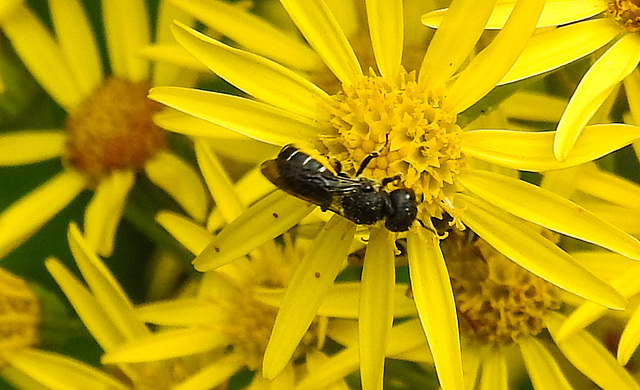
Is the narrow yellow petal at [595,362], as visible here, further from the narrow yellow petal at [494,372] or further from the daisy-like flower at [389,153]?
the daisy-like flower at [389,153]

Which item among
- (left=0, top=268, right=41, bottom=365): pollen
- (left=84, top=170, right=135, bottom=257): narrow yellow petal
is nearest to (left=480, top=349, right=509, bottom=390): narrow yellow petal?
(left=84, top=170, right=135, bottom=257): narrow yellow petal

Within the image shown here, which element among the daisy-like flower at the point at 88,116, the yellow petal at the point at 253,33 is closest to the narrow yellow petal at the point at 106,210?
the daisy-like flower at the point at 88,116

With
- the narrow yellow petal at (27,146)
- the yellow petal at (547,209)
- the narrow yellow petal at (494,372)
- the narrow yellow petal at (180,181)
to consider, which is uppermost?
the yellow petal at (547,209)

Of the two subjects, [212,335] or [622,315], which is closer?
[622,315]

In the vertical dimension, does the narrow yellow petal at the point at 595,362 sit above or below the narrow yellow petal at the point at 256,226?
below

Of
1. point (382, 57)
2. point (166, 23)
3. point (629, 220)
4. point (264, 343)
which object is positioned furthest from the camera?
point (166, 23)

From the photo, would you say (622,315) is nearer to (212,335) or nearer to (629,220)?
(629,220)

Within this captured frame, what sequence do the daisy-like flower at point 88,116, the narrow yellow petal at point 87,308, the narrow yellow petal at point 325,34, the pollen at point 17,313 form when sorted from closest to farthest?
1. the narrow yellow petal at point 325,34
2. the narrow yellow petal at point 87,308
3. the pollen at point 17,313
4. the daisy-like flower at point 88,116

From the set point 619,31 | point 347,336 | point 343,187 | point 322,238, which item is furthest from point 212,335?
point 619,31
